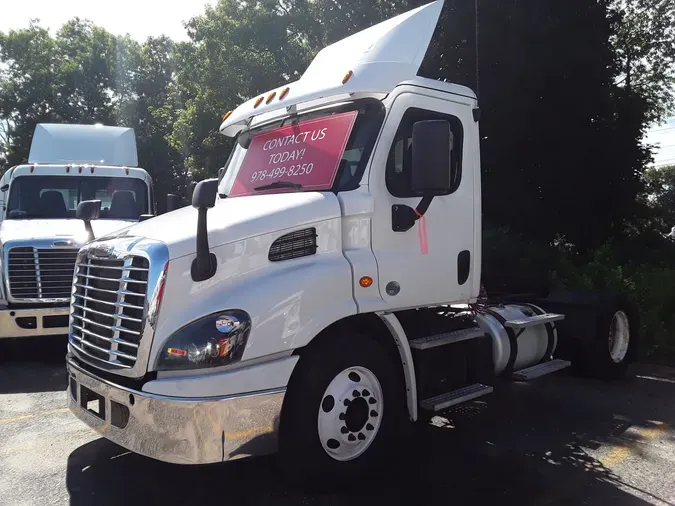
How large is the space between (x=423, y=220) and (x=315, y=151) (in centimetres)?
97

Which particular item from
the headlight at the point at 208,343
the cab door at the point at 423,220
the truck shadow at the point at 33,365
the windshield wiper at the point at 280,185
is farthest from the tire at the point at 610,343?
the truck shadow at the point at 33,365

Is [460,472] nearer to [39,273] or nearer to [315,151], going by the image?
[315,151]

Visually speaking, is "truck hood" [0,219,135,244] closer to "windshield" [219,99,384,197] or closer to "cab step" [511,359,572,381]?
"windshield" [219,99,384,197]

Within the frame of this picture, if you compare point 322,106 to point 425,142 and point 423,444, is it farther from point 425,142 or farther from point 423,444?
point 423,444

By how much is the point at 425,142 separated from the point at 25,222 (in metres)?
6.72

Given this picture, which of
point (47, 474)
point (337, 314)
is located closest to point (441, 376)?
point (337, 314)

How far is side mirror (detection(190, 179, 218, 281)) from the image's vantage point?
3596mm

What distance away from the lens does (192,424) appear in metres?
3.43

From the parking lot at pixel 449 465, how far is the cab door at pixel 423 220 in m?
1.24

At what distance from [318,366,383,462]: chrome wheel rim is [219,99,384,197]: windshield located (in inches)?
52.7

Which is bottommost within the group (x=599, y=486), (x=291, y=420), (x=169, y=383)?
(x=599, y=486)

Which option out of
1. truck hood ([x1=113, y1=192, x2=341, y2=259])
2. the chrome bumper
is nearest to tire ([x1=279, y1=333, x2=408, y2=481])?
the chrome bumper

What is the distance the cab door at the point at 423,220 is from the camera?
4.36 metres

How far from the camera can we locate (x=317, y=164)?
447 centimetres
